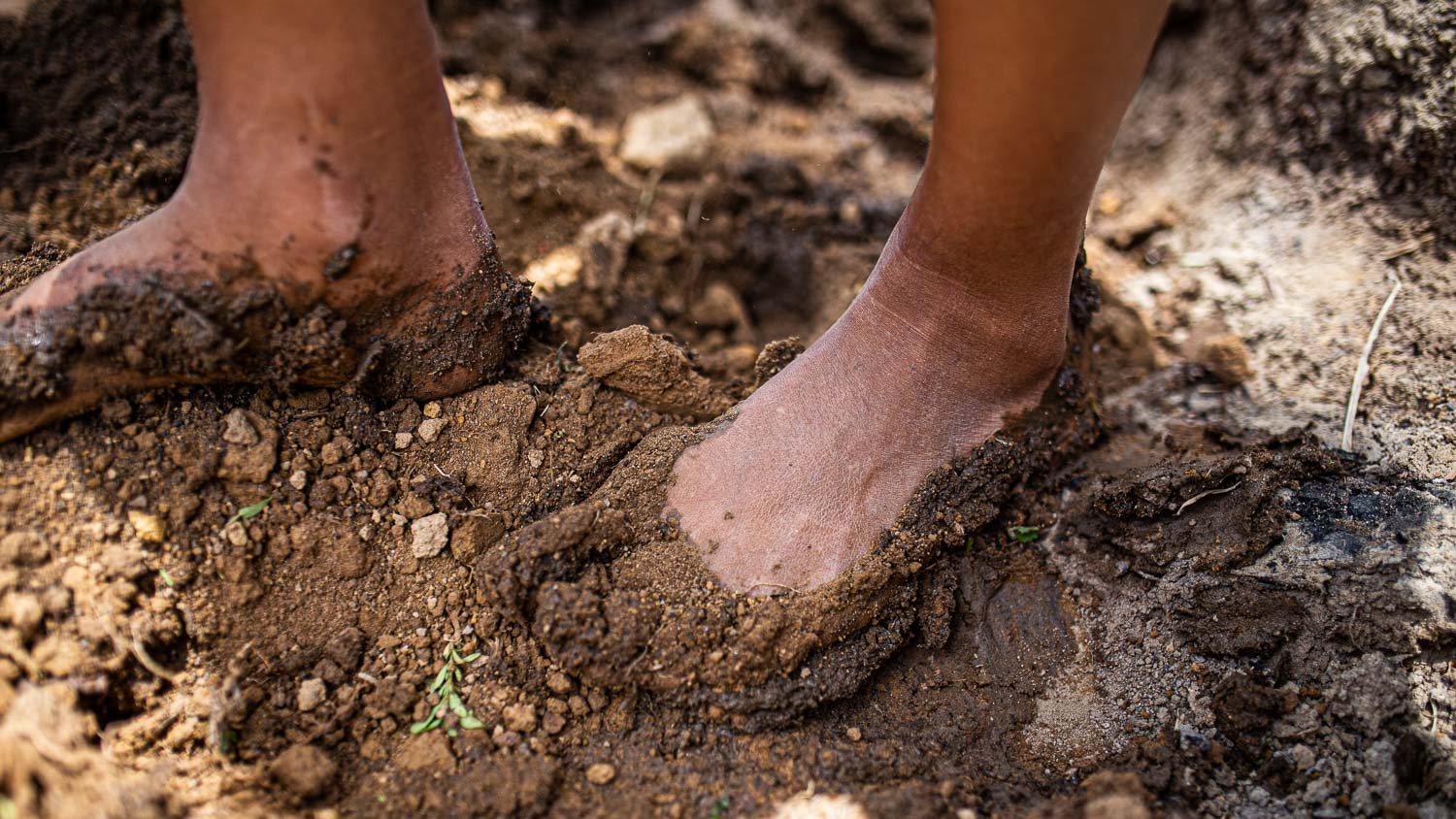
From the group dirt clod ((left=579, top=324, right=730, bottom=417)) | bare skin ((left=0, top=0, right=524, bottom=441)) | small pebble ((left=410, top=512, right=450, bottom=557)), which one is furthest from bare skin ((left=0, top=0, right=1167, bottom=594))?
small pebble ((left=410, top=512, right=450, bottom=557))

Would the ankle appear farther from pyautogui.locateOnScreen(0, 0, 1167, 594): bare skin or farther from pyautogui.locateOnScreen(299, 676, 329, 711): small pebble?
pyautogui.locateOnScreen(299, 676, 329, 711): small pebble

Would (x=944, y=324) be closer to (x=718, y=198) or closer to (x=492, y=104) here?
(x=718, y=198)

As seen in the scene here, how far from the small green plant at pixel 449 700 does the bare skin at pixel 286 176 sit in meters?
0.59

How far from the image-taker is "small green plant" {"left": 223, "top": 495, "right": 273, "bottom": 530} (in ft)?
4.53

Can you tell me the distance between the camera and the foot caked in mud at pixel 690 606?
1331 mm

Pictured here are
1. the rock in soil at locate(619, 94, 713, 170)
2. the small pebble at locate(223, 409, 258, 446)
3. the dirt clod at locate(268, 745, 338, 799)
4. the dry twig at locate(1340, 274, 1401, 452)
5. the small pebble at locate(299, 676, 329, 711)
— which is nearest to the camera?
the dirt clod at locate(268, 745, 338, 799)

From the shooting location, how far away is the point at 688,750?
1.33m

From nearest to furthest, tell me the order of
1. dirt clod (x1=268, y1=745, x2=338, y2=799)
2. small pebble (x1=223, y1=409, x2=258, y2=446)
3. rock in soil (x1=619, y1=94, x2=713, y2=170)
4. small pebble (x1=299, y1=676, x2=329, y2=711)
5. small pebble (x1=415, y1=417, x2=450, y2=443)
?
dirt clod (x1=268, y1=745, x2=338, y2=799), small pebble (x1=299, y1=676, x2=329, y2=711), small pebble (x1=223, y1=409, x2=258, y2=446), small pebble (x1=415, y1=417, x2=450, y2=443), rock in soil (x1=619, y1=94, x2=713, y2=170)

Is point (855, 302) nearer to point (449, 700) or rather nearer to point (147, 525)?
point (449, 700)

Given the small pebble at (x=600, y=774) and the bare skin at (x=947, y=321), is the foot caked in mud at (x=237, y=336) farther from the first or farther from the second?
the small pebble at (x=600, y=774)

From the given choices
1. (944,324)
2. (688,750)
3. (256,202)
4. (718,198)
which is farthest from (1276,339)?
(256,202)

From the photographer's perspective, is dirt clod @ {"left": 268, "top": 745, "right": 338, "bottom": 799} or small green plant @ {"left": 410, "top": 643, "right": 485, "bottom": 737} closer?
dirt clod @ {"left": 268, "top": 745, "right": 338, "bottom": 799}

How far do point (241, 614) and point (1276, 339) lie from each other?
215cm

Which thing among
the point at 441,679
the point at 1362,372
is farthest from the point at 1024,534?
the point at 441,679
